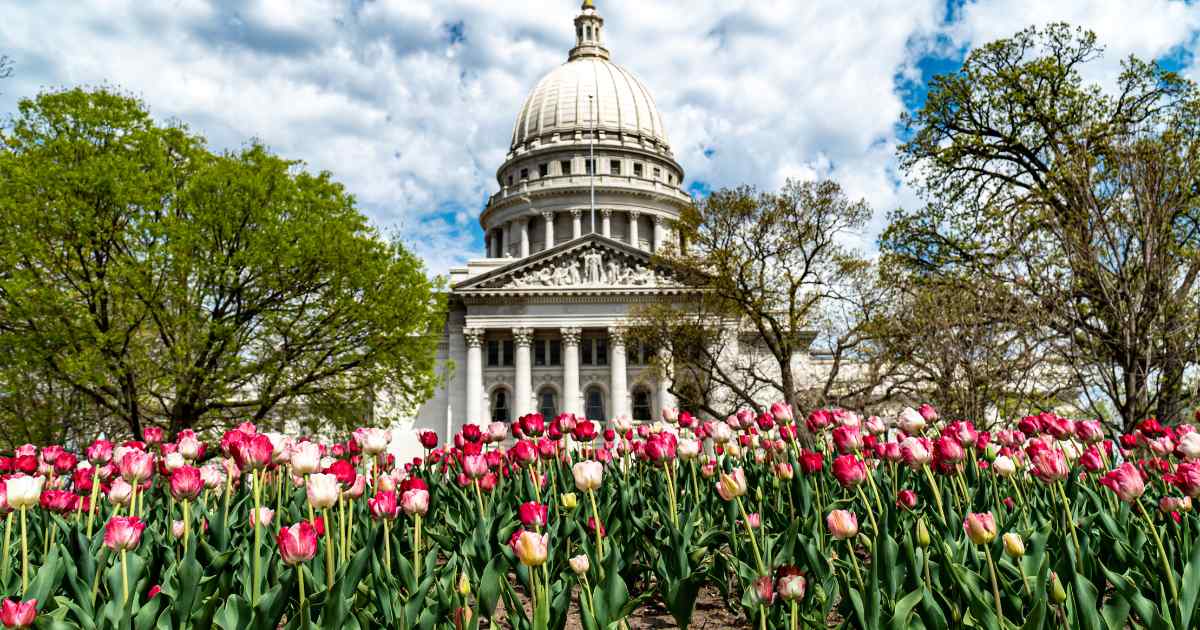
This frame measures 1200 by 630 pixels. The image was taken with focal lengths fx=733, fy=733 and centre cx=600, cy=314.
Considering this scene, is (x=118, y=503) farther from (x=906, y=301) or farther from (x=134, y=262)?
(x=906, y=301)

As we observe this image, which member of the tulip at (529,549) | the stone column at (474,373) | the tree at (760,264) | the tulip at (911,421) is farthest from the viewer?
the stone column at (474,373)

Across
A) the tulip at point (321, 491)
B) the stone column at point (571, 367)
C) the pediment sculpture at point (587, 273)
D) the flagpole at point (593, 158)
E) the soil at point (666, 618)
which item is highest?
the flagpole at point (593, 158)

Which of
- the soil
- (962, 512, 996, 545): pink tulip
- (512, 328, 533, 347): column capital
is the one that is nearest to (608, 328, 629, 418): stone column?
(512, 328, 533, 347): column capital

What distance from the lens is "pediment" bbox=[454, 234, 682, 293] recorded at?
156ft

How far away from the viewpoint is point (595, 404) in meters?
50.4

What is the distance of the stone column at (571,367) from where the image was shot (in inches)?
1875

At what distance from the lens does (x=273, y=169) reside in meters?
20.6

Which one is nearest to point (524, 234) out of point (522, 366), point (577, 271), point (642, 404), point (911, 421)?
point (577, 271)

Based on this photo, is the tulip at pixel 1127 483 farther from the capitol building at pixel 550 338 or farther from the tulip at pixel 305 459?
the capitol building at pixel 550 338

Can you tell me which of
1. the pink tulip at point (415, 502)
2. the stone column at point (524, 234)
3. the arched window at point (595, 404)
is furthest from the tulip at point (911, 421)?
the stone column at point (524, 234)

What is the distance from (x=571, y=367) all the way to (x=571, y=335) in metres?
2.08

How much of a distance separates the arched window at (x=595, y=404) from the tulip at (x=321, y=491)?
46.5m

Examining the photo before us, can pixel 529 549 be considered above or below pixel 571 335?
below

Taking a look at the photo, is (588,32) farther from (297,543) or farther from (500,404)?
(297,543)
